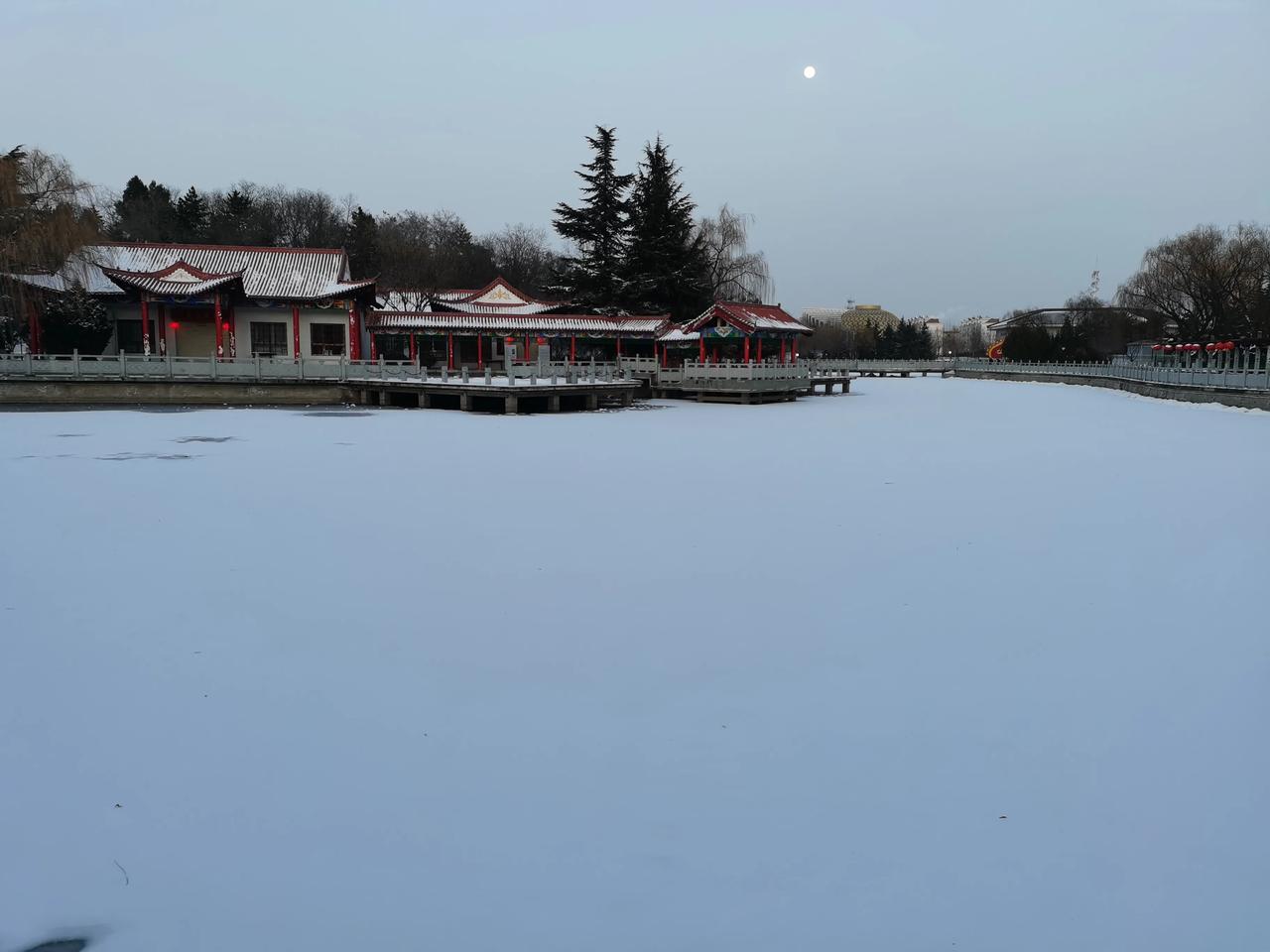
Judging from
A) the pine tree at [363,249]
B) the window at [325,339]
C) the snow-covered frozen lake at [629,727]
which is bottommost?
the snow-covered frozen lake at [629,727]

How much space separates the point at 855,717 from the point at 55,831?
3122 mm

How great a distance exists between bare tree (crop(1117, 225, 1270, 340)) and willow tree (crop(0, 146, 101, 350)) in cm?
4604

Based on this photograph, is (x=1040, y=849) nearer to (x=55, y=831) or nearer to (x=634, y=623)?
(x=634, y=623)

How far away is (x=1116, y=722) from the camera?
3.87 m

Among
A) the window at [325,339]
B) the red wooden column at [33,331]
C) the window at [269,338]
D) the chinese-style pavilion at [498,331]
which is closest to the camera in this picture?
the red wooden column at [33,331]

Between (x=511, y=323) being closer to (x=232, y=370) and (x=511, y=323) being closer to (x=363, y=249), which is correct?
(x=232, y=370)

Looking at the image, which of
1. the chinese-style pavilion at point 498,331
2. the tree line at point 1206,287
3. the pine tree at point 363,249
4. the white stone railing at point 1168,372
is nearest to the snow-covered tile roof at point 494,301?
the chinese-style pavilion at point 498,331

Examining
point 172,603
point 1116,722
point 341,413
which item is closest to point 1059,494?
point 1116,722

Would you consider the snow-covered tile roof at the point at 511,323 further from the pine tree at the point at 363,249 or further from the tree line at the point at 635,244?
the pine tree at the point at 363,249

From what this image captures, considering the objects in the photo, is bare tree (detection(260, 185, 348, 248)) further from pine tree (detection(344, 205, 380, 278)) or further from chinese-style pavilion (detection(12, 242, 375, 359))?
chinese-style pavilion (detection(12, 242, 375, 359))

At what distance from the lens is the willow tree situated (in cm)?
2155

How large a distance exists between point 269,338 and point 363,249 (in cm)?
2228

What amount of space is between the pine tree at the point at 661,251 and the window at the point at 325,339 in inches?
526

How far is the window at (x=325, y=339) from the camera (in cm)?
2666
